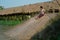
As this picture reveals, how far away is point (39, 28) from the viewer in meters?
17.8

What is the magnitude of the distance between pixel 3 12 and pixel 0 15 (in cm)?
79

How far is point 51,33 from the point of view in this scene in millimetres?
15266

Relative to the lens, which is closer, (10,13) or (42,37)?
(42,37)

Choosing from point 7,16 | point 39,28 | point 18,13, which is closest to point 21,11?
point 18,13

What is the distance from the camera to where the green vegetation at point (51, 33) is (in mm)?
14846

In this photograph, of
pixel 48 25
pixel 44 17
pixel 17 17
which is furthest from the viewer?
pixel 17 17

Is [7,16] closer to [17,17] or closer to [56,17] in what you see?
Result: [17,17]

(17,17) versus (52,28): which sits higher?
(52,28)

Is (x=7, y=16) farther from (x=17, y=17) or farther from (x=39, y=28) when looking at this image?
(x=39, y=28)

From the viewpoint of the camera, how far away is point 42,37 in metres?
15.5

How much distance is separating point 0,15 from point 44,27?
19.5 meters

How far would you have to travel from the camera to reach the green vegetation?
1485cm

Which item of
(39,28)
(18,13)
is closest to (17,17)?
(18,13)

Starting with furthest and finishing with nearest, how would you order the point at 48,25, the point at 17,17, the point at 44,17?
the point at 17,17 < the point at 44,17 < the point at 48,25
